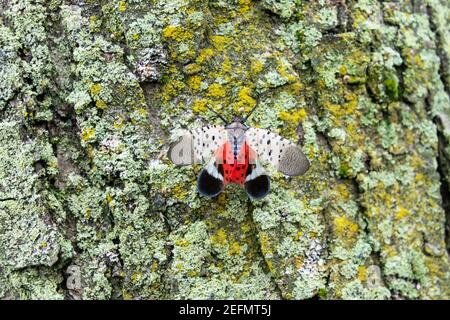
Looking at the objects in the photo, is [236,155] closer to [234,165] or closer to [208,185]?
[234,165]

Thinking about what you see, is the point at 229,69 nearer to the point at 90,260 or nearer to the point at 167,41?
the point at 167,41

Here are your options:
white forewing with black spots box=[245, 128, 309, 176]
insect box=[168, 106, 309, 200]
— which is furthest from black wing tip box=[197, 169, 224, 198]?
white forewing with black spots box=[245, 128, 309, 176]

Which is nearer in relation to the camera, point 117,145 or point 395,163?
point 117,145

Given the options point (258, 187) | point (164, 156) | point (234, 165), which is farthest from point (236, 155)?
point (164, 156)

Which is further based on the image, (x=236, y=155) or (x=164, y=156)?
(x=236, y=155)

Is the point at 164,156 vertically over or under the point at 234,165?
over

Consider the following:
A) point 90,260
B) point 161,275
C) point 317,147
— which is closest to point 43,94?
point 90,260
